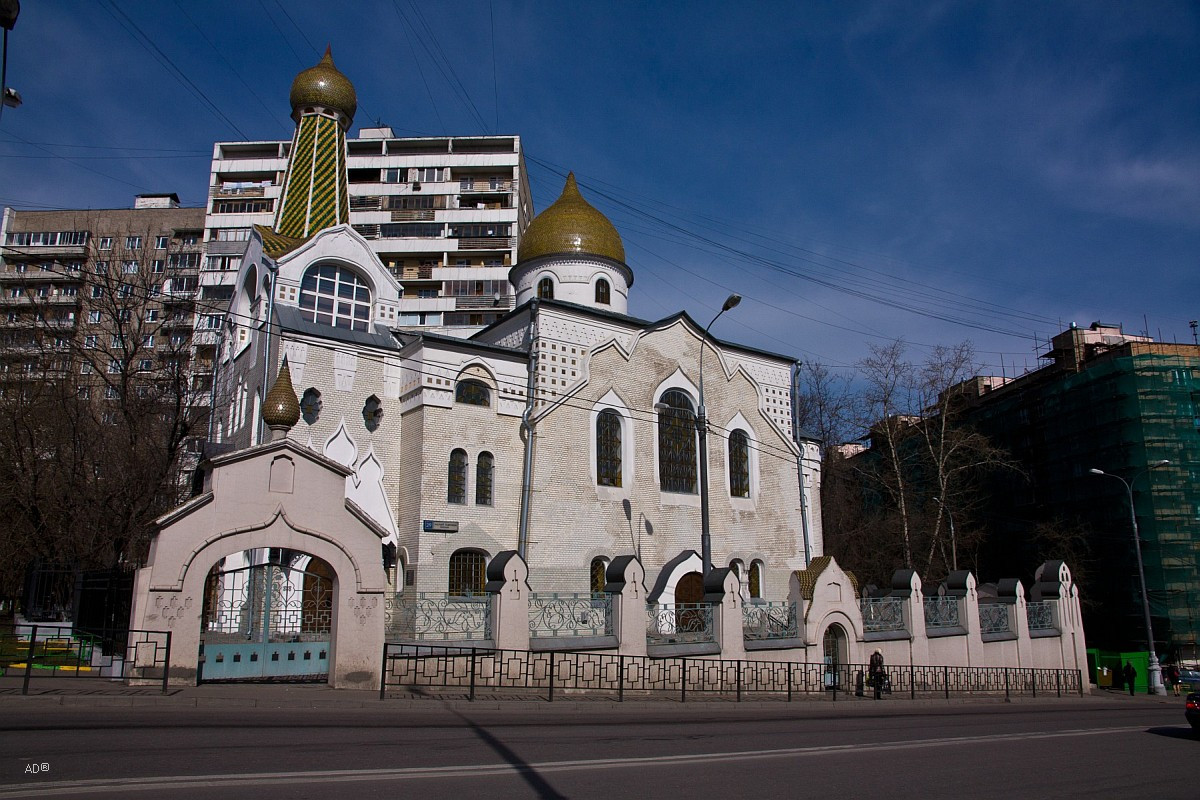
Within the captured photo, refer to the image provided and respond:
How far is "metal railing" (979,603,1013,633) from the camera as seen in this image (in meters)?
23.3

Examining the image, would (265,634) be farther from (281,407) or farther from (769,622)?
(769,622)

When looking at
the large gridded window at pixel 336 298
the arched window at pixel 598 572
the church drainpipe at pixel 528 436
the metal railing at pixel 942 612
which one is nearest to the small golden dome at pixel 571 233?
the church drainpipe at pixel 528 436

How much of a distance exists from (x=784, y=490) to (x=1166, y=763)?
1615cm

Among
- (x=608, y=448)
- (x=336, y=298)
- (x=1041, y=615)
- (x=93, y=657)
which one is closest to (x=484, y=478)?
(x=608, y=448)

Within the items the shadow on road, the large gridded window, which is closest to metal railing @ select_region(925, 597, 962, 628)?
the shadow on road

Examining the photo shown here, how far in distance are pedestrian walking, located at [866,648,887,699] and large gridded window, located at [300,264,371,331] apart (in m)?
14.5

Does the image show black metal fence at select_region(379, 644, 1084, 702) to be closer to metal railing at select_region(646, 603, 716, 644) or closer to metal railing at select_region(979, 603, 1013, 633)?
metal railing at select_region(646, 603, 716, 644)

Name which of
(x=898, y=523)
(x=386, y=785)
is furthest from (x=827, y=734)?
(x=898, y=523)

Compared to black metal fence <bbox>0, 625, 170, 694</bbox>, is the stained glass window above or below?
above

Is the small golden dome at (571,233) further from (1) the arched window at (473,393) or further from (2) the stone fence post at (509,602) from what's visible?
(2) the stone fence post at (509,602)

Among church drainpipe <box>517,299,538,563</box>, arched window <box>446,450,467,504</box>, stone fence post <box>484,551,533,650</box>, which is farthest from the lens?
church drainpipe <box>517,299,538,563</box>

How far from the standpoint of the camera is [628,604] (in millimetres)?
16375

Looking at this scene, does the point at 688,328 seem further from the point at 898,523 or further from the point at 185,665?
the point at 185,665

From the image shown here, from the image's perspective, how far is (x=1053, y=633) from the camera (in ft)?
81.4
